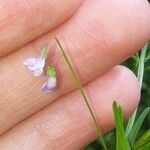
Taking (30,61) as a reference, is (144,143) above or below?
below

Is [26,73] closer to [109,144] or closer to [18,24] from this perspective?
[18,24]

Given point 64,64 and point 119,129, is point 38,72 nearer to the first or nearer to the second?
point 64,64

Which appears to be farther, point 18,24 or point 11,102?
point 11,102

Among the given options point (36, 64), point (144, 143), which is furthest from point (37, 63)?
point (144, 143)

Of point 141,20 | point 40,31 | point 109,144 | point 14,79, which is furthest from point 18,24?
point 109,144

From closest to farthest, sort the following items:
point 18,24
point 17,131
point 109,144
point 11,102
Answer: point 18,24 < point 11,102 < point 17,131 < point 109,144

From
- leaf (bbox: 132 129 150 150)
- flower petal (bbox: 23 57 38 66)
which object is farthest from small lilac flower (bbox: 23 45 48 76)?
leaf (bbox: 132 129 150 150)

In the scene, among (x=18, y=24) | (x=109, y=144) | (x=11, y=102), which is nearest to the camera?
(x=18, y=24)
